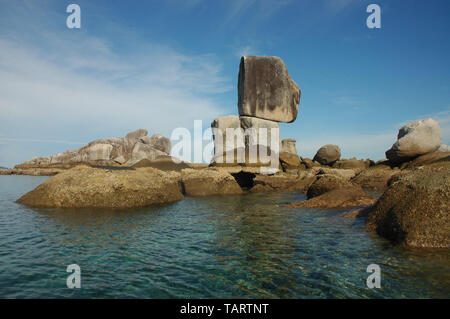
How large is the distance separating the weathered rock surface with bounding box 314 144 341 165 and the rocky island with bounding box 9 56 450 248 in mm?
124

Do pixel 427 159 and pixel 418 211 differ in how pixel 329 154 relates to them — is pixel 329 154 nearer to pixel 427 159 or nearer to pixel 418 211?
pixel 427 159

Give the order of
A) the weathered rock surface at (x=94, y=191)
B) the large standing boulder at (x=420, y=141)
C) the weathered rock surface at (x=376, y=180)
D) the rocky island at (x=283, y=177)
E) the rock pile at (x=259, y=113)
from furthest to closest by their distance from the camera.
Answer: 1. the rock pile at (x=259, y=113)
2. the large standing boulder at (x=420, y=141)
3. the weathered rock surface at (x=376, y=180)
4. the weathered rock surface at (x=94, y=191)
5. the rocky island at (x=283, y=177)

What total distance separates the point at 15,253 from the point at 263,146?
24.2 meters

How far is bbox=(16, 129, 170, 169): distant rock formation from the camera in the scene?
77.5 m

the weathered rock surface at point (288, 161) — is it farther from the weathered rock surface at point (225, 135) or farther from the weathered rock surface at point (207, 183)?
the weathered rock surface at point (207, 183)

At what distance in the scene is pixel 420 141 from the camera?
2414 cm

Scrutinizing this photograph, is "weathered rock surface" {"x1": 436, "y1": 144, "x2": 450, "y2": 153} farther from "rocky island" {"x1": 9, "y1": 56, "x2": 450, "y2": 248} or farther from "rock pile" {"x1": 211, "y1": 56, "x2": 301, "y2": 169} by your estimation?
"rock pile" {"x1": 211, "y1": 56, "x2": 301, "y2": 169}

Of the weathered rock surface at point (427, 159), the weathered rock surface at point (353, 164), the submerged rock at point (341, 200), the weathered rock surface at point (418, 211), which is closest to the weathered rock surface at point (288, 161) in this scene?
the weathered rock surface at point (353, 164)

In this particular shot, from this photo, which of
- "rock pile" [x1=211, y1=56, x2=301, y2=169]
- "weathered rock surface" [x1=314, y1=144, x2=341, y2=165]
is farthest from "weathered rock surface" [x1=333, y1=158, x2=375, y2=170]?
"rock pile" [x1=211, y1=56, x2=301, y2=169]

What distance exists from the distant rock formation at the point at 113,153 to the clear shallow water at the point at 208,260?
7329cm

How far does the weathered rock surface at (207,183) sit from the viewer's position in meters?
19.2

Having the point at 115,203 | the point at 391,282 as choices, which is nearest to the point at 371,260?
the point at 391,282

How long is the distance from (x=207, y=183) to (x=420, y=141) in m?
19.7

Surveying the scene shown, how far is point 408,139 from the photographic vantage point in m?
24.4
